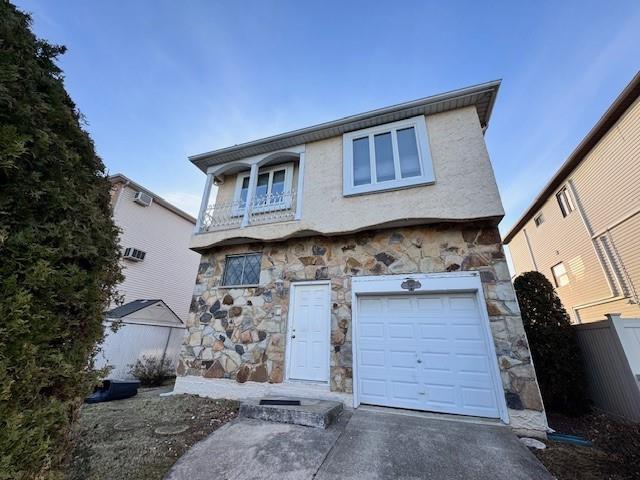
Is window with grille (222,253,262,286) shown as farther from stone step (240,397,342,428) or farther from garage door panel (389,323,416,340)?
garage door panel (389,323,416,340)

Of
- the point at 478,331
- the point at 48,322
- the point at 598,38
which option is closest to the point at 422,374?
the point at 478,331

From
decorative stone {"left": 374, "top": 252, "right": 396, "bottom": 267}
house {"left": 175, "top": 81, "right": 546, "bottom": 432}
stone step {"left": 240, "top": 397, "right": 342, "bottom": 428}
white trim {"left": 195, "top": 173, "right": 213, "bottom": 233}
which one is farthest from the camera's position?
white trim {"left": 195, "top": 173, "right": 213, "bottom": 233}

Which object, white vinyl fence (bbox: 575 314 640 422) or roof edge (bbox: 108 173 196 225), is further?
roof edge (bbox: 108 173 196 225)

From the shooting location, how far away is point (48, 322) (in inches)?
72.4

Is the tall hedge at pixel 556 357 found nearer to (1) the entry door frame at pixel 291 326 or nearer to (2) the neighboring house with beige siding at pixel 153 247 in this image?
(1) the entry door frame at pixel 291 326

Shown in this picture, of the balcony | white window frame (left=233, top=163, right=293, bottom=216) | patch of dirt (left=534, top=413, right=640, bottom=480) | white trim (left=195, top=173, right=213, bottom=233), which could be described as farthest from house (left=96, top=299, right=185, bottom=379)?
patch of dirt (left=534, top=413, right=640, bottom=480)

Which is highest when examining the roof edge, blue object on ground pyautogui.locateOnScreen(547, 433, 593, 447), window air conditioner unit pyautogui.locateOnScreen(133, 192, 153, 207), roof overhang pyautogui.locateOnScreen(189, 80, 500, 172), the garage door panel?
the roof edge

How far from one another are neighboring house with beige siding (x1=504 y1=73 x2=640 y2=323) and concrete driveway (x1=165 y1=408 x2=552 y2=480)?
8781 millimetres

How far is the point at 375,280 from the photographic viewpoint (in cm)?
547

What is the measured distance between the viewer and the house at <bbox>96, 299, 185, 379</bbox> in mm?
7582

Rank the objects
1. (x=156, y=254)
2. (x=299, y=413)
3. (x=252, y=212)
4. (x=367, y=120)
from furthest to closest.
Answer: (x=156, y=254)
(x=252, y=212)
(x=367, y=120)
(x=299, y=413)

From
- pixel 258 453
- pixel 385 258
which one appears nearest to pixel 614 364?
pixel 385 258

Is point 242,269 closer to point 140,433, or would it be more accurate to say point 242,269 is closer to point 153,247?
point 140,433

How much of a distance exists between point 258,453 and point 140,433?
6.12 ft
